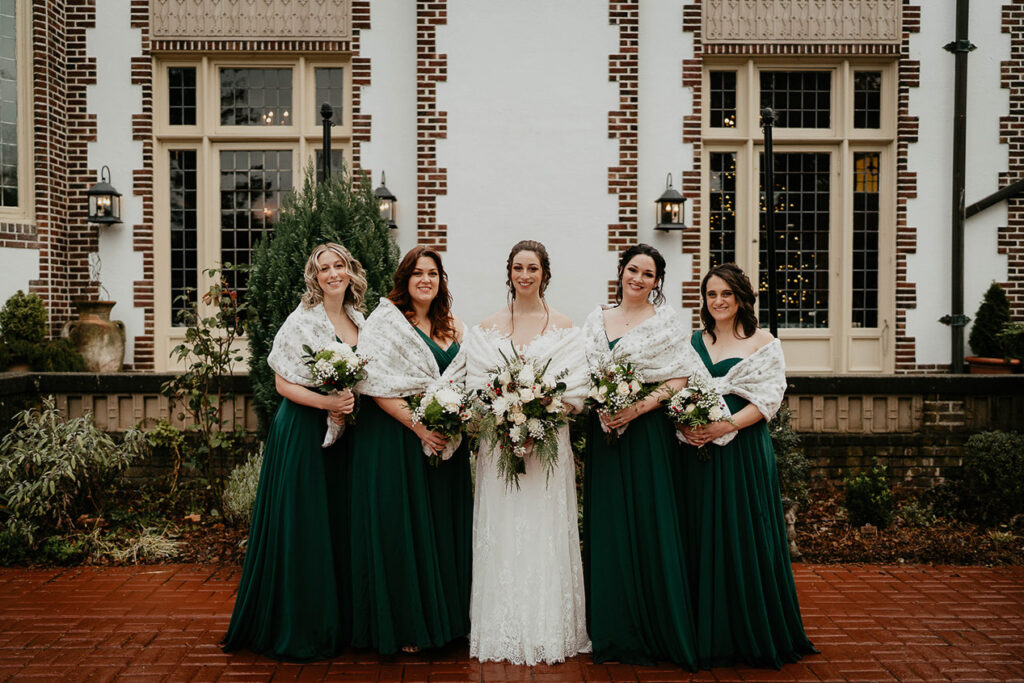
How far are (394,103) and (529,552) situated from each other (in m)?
6.56

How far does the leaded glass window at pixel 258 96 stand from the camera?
30.3 feet

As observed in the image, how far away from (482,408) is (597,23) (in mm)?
6431

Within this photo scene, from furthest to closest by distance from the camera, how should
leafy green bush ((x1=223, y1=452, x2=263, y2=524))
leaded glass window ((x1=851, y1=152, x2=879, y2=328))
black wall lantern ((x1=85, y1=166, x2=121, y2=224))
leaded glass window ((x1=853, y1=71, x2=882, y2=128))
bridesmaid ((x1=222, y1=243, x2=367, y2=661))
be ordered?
leaded glass window ((x1=851, y1=152, x2=879, y2=328)) < leaded glass window ((x1=853, y1=71, x2=882, y2=128)) < black wall lantern ((x1=85, y1=166, x2=121, y2=224)) < leafy green bush ((x1=223, y1=452, x2=263, y2=524)) < bridesmaid ((x1=222, y1=243, x2=367, y2=661))

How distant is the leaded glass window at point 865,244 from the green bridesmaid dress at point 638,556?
662 cm

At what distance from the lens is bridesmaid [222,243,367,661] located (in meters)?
3.96

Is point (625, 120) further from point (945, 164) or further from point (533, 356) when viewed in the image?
point (533, 356)

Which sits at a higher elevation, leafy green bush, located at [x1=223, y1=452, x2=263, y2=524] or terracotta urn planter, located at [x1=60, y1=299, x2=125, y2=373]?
terracotta urn planter, located at [x1=60, y1=299, x2=125, y2=373]

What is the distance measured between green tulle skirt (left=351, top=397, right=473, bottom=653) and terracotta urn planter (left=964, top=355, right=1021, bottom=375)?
741cm

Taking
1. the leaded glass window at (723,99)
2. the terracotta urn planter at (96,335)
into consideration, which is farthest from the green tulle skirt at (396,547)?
the leaded glass window at (723,99)

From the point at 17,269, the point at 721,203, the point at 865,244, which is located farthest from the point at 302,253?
the point at 865,244

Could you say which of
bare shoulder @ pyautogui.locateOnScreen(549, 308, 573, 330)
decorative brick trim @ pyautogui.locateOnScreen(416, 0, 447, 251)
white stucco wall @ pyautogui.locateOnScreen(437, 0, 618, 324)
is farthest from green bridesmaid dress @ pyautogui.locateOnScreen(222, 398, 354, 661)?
decorative brick trim @ pyautogui.locateOnScreen(416, 0, 447, 251)

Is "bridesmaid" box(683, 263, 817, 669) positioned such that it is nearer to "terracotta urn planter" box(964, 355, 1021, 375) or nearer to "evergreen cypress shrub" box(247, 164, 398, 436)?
"evergreen cypress shrub" box(247, 164, 398, 436)

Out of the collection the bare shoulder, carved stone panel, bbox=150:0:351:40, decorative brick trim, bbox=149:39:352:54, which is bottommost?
the bare shoulder

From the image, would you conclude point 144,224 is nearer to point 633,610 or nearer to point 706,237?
point 706,237
